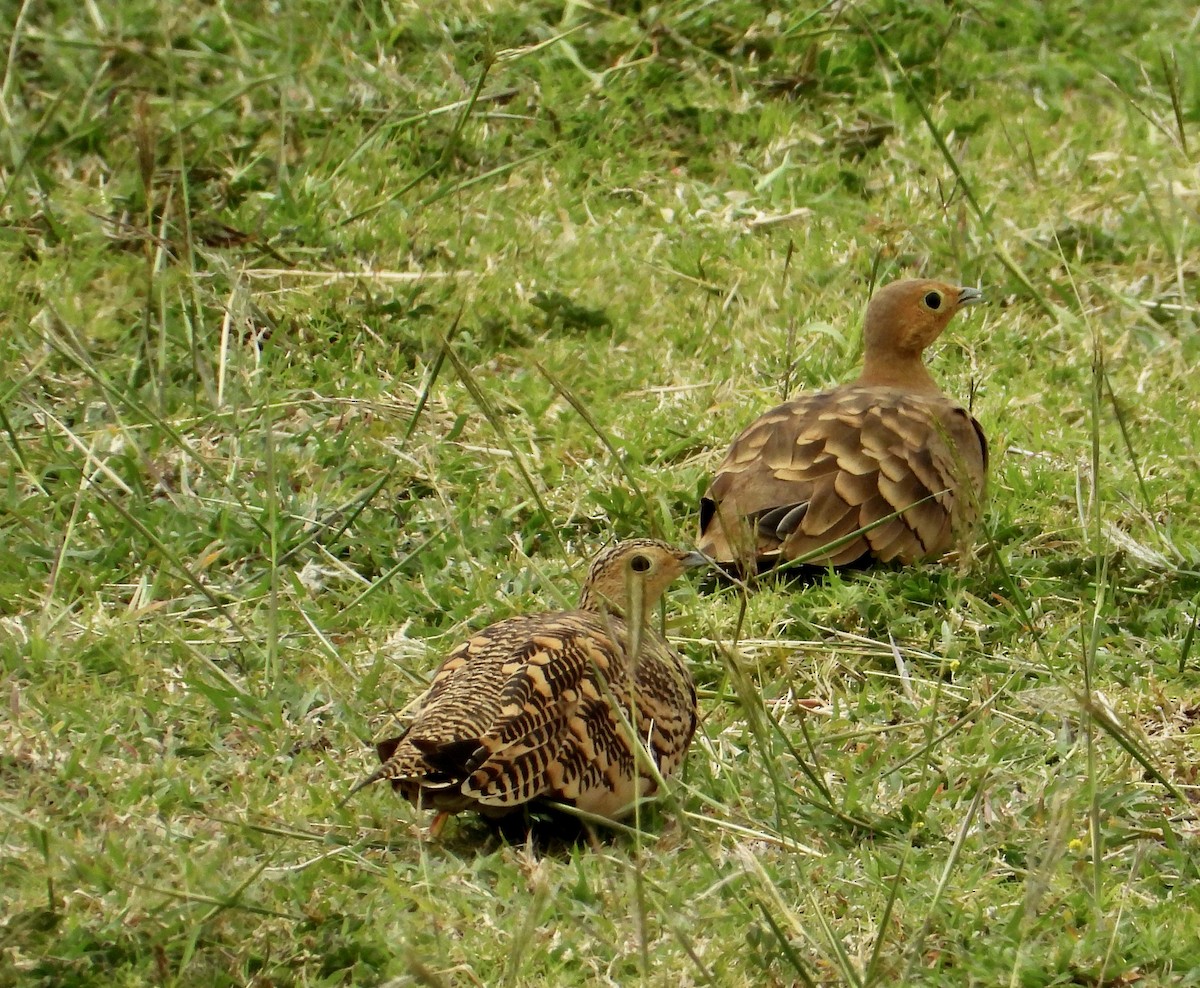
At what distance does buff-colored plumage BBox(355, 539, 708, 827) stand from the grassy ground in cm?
14

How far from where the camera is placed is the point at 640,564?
15.3 feet

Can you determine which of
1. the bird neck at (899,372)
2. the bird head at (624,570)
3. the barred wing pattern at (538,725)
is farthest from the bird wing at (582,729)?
the bird neck at (899,372)

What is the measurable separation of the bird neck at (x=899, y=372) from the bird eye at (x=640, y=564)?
1675mm

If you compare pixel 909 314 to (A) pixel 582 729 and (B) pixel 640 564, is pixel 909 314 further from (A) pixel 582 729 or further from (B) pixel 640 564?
(A) pixel 582 729

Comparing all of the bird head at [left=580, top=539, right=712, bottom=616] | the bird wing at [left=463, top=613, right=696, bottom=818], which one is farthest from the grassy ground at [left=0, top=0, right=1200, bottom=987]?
the bird head at [left=580, top=539, right=712, bottom=616]

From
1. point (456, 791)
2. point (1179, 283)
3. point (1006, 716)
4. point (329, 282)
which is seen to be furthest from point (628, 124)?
point (456, 791)

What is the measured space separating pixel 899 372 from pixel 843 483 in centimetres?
81

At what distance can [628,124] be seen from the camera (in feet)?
25.5

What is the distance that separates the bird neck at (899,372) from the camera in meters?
6.07

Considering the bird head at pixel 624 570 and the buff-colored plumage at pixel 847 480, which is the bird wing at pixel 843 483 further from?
the bird head at pixel 624 570

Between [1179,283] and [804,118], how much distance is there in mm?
1815

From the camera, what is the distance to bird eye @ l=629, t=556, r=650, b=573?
4.64 m

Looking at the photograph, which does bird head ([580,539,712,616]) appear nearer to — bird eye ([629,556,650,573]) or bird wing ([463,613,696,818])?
bird eye ([629,556,650,573])

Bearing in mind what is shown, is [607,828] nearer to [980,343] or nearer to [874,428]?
[874,428]
